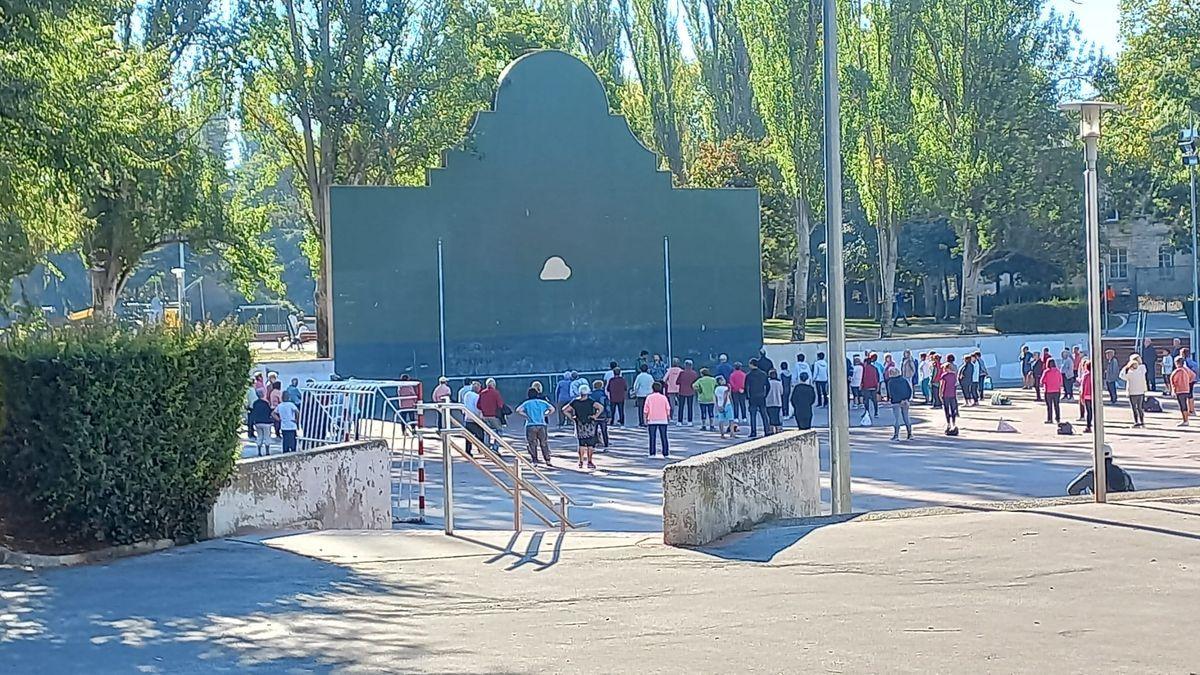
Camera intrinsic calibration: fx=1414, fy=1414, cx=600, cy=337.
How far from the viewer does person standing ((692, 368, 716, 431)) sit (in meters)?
29.4

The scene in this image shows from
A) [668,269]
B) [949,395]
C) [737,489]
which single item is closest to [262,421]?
[949,395]

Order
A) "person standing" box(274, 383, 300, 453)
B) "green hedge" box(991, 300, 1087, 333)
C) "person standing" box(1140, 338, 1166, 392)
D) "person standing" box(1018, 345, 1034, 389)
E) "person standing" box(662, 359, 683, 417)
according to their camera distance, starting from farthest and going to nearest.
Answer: "green hedge" box(991, 300, 1087, 333)
"person standing" box(1018, 345, 1034, 389)
"person standing" box(1140, 338, 1166, 392)
"person standing" box(662, 359, 683, 417)
"person standing" box(274, 383, 300, 453)

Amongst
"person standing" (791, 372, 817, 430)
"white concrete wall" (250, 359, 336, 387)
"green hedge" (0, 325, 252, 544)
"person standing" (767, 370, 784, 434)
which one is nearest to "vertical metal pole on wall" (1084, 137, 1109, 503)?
"green hedge" (0, 325, 252, 544)

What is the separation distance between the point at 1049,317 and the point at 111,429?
43916mm

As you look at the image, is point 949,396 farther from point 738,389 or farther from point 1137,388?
point 738,389

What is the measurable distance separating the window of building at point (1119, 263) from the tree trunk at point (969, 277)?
16785 mm

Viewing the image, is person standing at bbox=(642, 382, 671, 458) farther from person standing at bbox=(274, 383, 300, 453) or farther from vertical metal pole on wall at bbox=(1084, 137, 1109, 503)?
vertical metal pole on wall at bbox=(1084, 137, 1109, 503)

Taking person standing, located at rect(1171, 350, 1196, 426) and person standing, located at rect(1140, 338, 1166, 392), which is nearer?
person standing, located at rect(1171, 350, 1196, 426)

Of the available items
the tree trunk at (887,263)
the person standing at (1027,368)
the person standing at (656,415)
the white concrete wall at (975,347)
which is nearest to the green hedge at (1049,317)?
the tree trunk at (887,263)

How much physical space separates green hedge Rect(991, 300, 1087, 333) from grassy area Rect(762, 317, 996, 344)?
5.58 feet

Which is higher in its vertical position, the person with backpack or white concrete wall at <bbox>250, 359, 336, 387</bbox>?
white concrete wall at <bbox>250, 359, 336, 387</bbox>

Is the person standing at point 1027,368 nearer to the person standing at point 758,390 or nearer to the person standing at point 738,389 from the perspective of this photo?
the person standing at point 738,389

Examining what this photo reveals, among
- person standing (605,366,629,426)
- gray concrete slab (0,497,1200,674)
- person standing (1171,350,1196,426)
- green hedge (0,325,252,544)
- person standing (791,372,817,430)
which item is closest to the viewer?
gray concrete slab (0,497,1200,674)

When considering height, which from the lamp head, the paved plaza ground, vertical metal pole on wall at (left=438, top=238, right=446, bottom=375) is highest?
the lamp head
